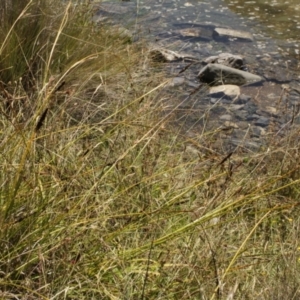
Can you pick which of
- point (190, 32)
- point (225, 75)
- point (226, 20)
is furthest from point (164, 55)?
point (226, 20)

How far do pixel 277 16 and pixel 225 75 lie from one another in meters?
2.00

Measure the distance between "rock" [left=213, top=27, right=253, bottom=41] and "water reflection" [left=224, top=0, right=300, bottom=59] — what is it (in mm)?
230

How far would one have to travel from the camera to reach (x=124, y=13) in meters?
5.54

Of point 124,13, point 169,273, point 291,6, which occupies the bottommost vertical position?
point 291,6

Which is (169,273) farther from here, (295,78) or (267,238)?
(295,78)

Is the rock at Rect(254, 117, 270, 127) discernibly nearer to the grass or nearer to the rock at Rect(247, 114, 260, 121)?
the rock at Rect(247, 114, 260, 121)

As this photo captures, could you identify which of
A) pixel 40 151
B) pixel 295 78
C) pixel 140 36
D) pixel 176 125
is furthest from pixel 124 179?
pixel 295 78

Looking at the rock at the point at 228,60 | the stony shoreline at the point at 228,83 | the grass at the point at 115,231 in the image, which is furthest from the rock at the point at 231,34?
the grass at the point at 115,231

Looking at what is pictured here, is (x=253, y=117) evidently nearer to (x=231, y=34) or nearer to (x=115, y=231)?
(x=231, y=34)

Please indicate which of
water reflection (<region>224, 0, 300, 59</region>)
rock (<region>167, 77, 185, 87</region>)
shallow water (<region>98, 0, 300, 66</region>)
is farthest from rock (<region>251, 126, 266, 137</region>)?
water reflection (<region>224, 0, 300, 59</region>)

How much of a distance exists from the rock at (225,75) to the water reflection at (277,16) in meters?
0.70

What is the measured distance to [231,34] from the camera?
609 cm

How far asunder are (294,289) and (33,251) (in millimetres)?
753

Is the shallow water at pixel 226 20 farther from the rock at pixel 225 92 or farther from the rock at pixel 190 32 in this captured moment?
the rock at pixel 225 92
